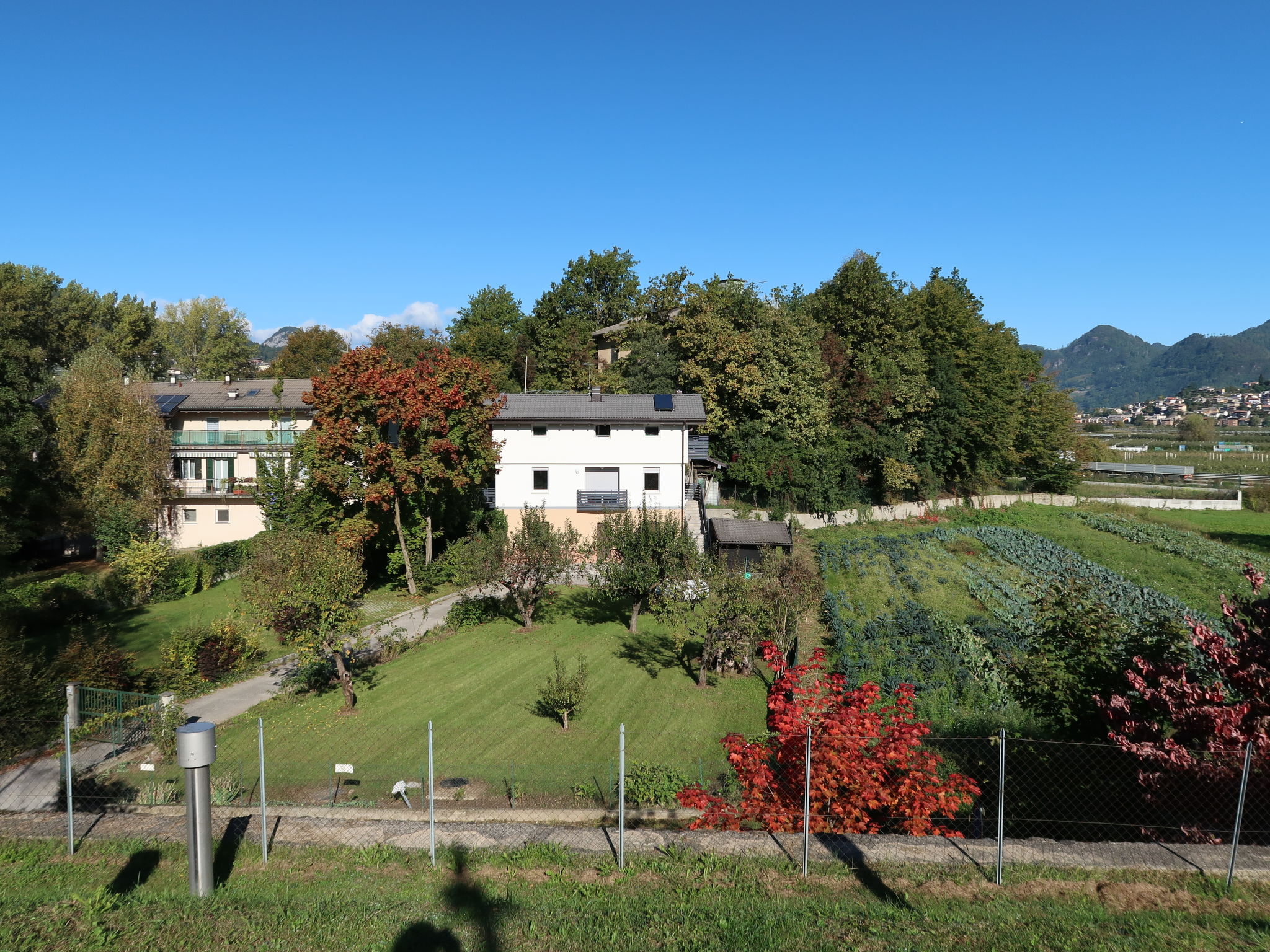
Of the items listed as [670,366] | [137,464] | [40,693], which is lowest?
[40,693]

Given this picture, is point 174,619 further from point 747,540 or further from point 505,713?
point 747,540

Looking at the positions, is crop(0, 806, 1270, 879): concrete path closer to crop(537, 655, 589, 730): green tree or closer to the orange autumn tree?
crop(537, 655, 589, 730): green tree

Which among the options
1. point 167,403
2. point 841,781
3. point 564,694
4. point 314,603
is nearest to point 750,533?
point 564,694

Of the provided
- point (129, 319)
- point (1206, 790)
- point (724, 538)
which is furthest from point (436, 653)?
point (129, 319)

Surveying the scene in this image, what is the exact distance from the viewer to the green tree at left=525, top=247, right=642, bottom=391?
5041 centimetres

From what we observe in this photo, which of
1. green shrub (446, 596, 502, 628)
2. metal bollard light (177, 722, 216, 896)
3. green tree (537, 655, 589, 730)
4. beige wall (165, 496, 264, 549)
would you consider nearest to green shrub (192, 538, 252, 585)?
beige wall (165, 496, 264, 549)

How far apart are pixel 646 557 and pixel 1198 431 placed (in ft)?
521

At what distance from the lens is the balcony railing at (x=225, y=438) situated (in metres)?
37.2

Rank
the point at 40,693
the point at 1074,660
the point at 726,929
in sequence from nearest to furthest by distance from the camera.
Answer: the point at 726,929 < the point at 1074,660 < the point at 40,693

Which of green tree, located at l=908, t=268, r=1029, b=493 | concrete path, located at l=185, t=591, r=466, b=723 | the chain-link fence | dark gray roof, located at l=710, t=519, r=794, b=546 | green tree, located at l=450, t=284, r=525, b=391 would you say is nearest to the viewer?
the chain-link fence

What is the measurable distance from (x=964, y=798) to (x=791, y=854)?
120 inches

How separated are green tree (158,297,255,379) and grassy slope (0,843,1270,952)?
61.4 metres

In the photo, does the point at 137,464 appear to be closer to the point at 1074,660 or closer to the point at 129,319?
the point at 129,319

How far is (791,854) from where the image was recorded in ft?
26.2
